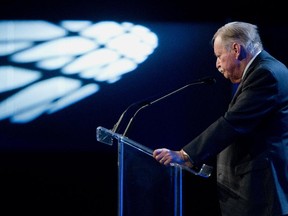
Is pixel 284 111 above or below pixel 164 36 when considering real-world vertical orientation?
below

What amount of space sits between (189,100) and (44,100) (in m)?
0.92

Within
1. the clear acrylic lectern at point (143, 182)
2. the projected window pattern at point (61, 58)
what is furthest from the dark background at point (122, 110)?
the clear acrylic lectern at point (143, 182)

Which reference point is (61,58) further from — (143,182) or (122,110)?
(143,182)

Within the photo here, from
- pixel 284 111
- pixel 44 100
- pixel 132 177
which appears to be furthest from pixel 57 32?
pixel 284 111

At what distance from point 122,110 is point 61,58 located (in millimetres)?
510

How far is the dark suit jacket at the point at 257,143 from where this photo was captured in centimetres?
161

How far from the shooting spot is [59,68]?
2994mm

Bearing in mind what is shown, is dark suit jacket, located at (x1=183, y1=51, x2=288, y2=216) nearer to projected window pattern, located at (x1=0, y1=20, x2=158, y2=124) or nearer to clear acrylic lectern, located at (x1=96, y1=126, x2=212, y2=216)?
clear acrylic lectern, located at (x1=96, y1=126, x2=212, y2=216)

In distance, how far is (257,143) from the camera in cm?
164

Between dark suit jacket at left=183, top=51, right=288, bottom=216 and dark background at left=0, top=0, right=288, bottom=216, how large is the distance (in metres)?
1.31

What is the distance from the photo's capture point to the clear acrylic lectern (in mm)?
1645

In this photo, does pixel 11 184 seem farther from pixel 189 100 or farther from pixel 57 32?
pixel 189 100

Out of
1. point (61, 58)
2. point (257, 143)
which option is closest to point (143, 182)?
point (257, 143)

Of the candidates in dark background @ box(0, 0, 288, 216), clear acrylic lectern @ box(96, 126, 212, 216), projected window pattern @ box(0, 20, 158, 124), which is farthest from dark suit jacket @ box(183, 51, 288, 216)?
projected window pattern @ box(0, 20, 158, 124)
